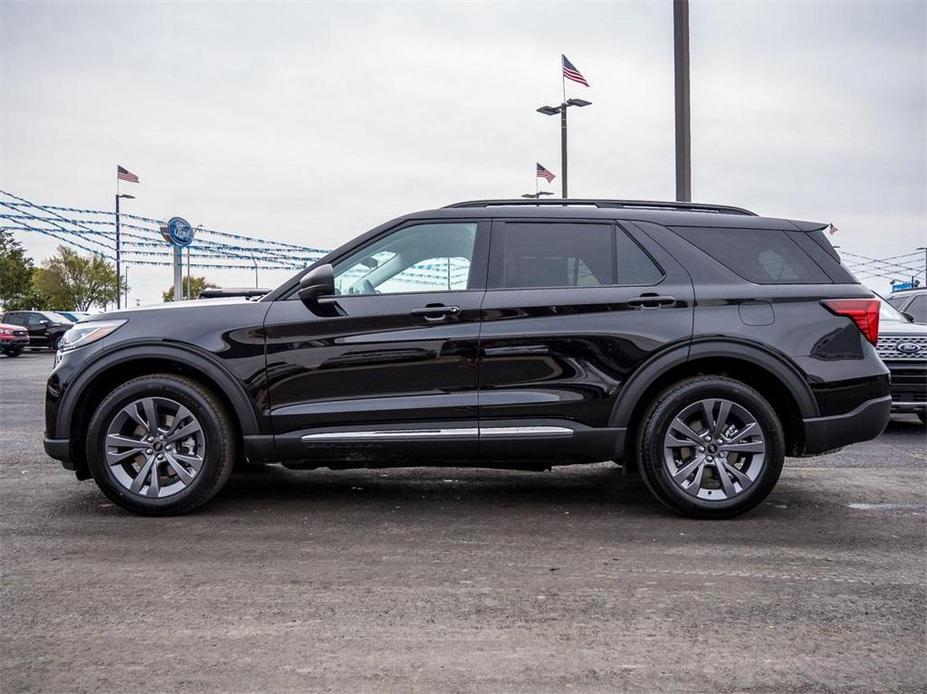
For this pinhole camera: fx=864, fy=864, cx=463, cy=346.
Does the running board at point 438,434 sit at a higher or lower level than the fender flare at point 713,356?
lower

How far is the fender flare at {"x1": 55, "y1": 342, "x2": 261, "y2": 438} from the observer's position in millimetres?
4895

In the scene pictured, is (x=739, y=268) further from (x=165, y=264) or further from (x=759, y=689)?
(x=165, y=264)

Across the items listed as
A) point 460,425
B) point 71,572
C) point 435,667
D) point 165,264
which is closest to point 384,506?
point 460,425

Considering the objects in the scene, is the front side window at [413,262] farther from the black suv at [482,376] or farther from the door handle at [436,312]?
the door handle at [436,312]

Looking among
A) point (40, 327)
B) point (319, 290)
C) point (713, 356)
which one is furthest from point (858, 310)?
point (40, 327)

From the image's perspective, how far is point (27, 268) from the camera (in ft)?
198

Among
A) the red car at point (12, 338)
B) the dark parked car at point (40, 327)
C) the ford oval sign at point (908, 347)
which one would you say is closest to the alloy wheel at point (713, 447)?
the ford oval sign at point (908, 347)

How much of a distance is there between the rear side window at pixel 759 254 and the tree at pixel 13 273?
196ft

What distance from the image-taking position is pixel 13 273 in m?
57.7

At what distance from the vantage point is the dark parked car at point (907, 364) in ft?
28.7

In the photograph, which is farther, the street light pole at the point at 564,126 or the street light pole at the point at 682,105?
the street light pole at the point at 564,126

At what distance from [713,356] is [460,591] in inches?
85.2

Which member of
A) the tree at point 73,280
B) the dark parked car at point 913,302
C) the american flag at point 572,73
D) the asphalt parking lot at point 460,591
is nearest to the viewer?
the asphalt parking lot at point 460,591

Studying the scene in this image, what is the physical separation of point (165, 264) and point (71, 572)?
4583 cm
